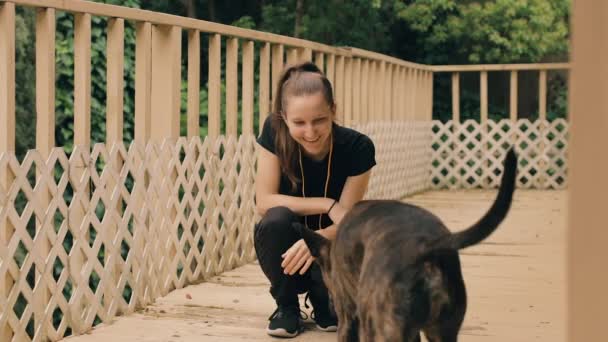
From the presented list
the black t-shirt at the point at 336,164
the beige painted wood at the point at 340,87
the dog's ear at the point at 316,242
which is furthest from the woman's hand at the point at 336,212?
the beige painted wood at the point at 340,87

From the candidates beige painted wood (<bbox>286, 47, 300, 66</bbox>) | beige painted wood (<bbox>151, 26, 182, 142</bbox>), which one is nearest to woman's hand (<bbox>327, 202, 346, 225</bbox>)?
beige painted wood (<bbox>151, 26, 182, 142</bbox>)

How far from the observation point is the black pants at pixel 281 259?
11.7ft

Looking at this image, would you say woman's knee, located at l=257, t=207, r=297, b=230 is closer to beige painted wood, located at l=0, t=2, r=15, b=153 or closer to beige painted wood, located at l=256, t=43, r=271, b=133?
beige painted wood, located at l=0, t=2, r=15, b=153

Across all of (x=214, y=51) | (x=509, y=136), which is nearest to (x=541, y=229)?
(x=214, y=51)

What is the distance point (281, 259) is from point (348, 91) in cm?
535

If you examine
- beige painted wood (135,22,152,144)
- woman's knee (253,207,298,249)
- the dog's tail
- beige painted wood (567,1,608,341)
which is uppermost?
beige painted wood (135,22,152,144)

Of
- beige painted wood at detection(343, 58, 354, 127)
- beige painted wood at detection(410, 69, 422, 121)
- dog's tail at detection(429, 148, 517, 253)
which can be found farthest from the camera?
beige painted wood at detection(410, 69, 422, 121)

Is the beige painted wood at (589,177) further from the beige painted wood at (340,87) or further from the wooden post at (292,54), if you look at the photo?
the beige painted wood at (340,87)

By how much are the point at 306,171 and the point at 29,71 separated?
540 cm

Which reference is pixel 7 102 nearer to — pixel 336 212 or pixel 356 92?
pixel 336 212

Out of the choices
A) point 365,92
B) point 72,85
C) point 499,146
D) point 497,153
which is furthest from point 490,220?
point 497,153

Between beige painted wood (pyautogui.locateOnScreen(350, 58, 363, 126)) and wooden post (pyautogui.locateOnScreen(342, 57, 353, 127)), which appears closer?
wooden post (pyautogui.locateOnScreen(342, 57, 353, 127))

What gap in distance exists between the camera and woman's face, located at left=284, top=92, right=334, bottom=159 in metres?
3.18

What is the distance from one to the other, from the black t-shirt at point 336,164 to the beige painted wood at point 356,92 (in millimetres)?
5310
